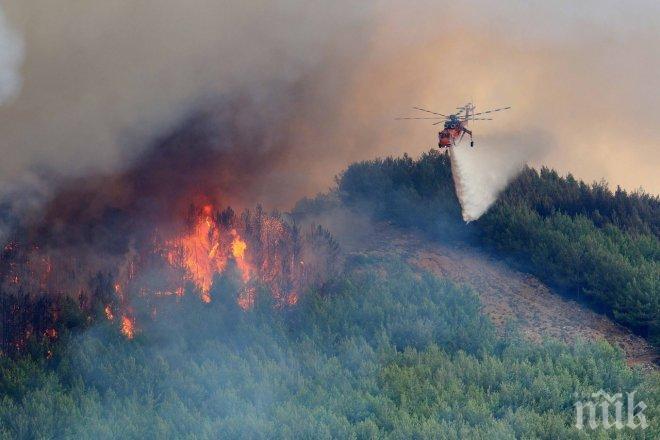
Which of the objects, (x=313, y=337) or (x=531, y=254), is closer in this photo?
(x=313, y=337)

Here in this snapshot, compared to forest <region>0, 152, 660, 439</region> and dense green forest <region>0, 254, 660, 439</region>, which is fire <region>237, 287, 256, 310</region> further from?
dense green forest <region>0, 254, 660, 439</region>

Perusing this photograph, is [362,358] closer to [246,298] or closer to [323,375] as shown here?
[323,375]

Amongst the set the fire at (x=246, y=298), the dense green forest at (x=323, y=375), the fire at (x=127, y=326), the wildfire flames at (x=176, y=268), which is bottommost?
the dense green forest at (x=323, y=375)

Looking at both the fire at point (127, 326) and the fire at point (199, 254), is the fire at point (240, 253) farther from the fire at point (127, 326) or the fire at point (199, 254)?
the fire at point (127, 326)

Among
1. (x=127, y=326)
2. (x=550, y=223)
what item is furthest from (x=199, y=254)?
(x=550, y=223)

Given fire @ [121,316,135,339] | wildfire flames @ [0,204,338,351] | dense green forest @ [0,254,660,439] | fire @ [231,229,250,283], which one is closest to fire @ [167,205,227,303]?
wildfire flames @ [0,204,338,351]

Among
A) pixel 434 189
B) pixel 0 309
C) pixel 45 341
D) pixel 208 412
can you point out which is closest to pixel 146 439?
pixel 208 412

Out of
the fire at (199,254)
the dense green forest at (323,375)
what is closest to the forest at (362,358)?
the dense green forest at (323,375)

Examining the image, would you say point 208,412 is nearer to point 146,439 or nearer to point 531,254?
point 146,439
